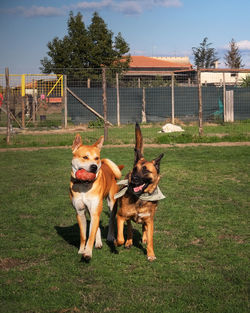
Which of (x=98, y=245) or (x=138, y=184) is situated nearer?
(x=138, y=184)

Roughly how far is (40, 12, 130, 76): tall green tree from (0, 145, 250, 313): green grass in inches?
1242

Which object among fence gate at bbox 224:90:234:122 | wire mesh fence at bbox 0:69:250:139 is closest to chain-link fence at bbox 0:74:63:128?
wire mesh fence at bbox 0:69:250:139

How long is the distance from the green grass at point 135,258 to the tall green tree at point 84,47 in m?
31.5

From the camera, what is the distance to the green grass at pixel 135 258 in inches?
154

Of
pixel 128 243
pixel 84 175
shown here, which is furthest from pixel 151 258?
pixel 84 175

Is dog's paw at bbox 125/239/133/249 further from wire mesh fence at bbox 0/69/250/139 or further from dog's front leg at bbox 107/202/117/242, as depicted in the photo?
wire mesh fence at bbox 0/69/250/139

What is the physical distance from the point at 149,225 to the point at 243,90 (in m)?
21.6

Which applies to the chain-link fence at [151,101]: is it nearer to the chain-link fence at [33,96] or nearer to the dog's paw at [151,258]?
the chain-link fence at [33,96]

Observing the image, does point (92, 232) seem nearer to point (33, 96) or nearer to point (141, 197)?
point (141, 197)

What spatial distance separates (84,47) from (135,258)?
3599cm

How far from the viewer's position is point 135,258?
5.12 m

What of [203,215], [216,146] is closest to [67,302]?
[203,215]

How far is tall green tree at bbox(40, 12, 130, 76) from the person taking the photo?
39.6 m

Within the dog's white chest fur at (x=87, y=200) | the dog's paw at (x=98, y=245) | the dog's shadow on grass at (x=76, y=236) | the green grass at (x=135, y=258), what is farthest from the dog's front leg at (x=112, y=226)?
the dog's white chest fur at (x=87, y=200)
